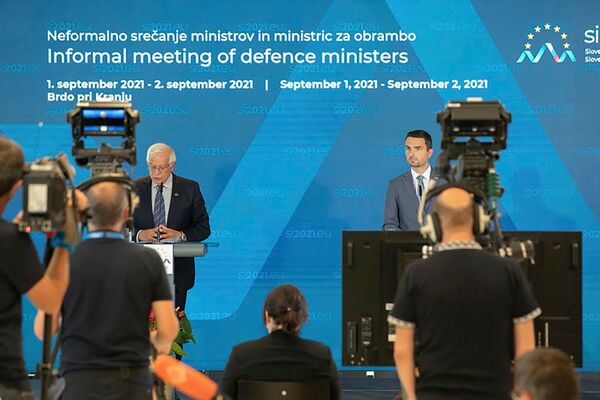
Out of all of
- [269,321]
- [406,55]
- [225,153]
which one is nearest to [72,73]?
[225,153]

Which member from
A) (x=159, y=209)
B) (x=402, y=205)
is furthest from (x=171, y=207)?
(x=402, y=205)

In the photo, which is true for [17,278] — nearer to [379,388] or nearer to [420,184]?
[420,184]

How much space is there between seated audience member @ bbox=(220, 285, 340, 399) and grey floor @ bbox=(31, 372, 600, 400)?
12.2 ft

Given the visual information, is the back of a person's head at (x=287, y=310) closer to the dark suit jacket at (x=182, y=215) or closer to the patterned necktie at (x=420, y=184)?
the patterned necktie at (x=420, y=184)

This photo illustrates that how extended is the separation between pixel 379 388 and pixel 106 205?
5.08m

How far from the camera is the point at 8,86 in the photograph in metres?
8.93

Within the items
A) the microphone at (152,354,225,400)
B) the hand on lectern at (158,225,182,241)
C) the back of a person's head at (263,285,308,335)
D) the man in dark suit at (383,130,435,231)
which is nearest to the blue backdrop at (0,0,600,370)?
the hand on lectern at (158,225,182,241)

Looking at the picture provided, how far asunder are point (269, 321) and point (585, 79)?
209 inches

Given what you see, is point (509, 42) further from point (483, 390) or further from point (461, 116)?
point (483, 390)

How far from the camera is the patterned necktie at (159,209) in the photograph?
778 cm

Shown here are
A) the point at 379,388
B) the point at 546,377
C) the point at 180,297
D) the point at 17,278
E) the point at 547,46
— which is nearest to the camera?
the point at 546,377

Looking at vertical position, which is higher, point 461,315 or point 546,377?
point 461,315

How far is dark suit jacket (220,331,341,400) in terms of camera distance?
14.0ft

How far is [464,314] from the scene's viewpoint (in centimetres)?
377
